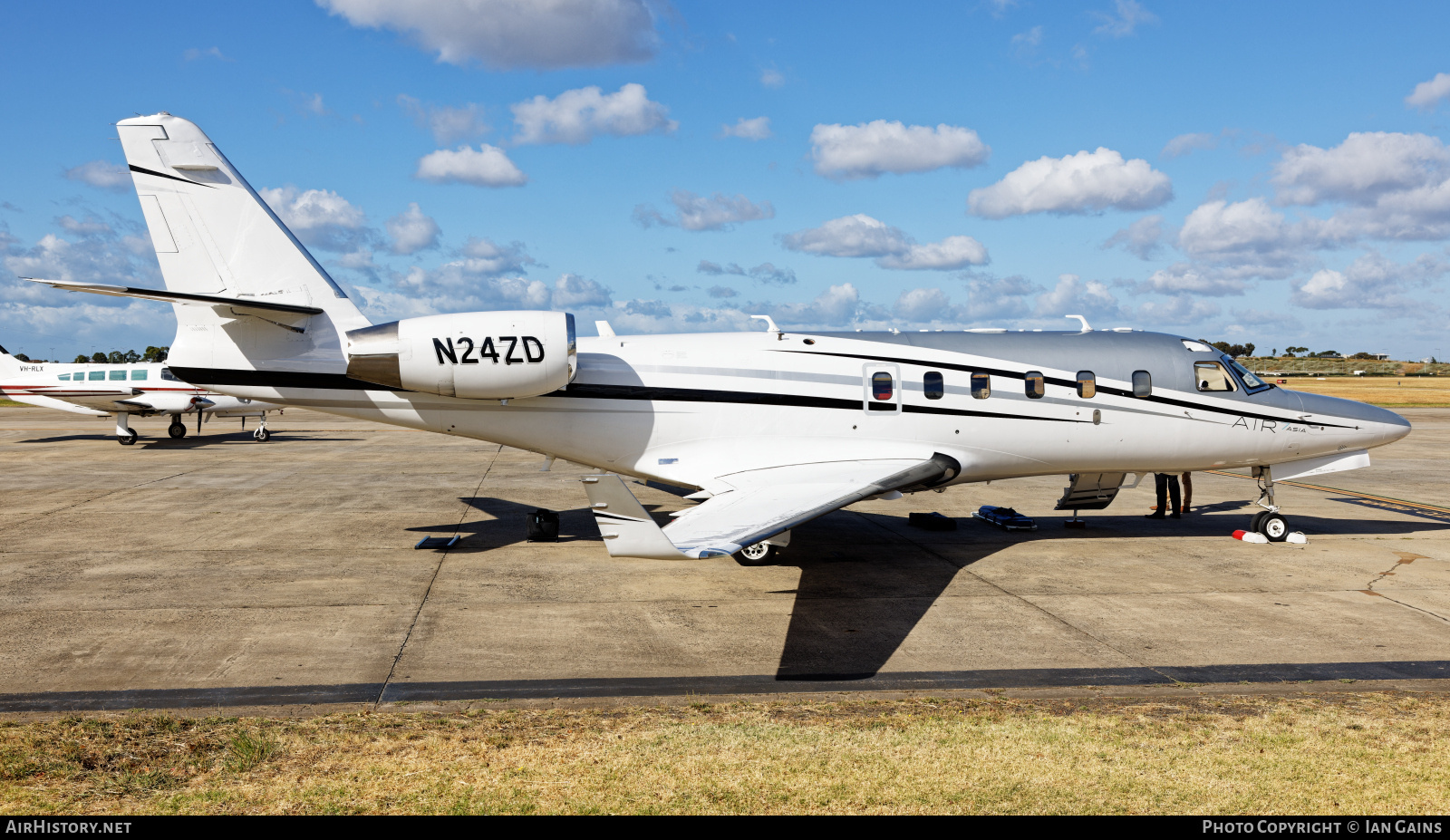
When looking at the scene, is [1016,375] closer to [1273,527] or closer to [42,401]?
[1273,527]

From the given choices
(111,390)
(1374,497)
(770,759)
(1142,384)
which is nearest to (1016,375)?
(1142,384)

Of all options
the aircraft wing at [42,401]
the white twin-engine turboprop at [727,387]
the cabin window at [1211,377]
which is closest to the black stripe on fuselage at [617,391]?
the white twin-engine turboprop at [727,387]

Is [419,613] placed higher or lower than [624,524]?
lower

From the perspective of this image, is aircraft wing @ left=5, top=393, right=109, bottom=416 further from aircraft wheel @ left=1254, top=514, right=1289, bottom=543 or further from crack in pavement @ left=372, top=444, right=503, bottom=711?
aircraft wheel @ left=1254, top=514, right=1289, bottom=543

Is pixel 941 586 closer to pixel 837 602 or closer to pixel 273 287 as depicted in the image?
pixel 837 602

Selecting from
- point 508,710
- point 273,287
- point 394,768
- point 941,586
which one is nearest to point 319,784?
point 394,768

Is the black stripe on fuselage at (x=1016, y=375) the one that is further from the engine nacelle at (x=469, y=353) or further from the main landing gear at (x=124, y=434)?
the main landing gear at (x=124, y=434)

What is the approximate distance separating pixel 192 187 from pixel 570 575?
302 inches

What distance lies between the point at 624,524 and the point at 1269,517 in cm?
1225

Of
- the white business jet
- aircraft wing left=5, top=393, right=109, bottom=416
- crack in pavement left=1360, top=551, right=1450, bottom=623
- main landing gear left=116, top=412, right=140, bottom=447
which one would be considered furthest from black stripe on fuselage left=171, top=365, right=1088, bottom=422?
aircraft wing left=5, top=393, right=109, bottom=416

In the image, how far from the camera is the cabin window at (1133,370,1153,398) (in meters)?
13.9

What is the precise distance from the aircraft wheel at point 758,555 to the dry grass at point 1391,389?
160ft

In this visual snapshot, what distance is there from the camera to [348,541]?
1447 cm

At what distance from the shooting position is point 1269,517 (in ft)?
48.4
